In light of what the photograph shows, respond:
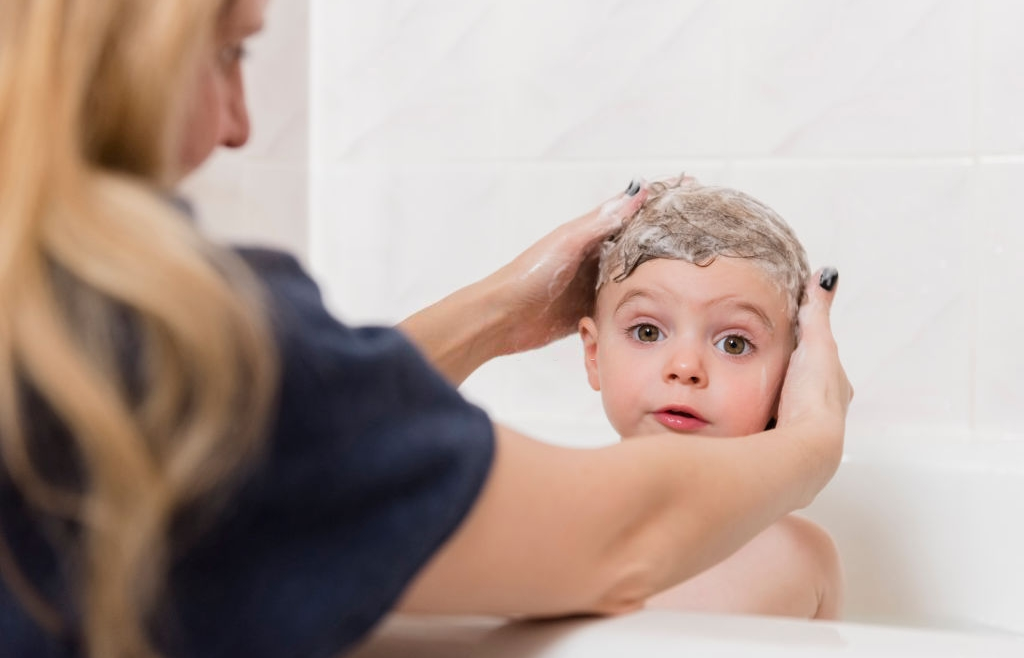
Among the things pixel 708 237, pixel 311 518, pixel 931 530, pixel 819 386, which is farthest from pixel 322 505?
pixel 931 530

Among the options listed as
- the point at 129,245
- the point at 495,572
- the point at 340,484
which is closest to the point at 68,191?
the point at 129,245

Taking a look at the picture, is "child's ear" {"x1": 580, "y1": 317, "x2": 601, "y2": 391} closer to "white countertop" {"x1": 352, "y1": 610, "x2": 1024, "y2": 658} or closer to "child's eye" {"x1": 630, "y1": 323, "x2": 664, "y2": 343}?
"child's eye" {"x1": 630, "y1": 323, "x2": 664, "y2": 343}

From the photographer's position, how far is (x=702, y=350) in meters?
1.21

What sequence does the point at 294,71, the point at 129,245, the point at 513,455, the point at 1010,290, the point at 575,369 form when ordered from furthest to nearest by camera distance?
the point at 294,71, the point at 575,369, the point at 1010,290, the point at 513,455, the point at 129,245

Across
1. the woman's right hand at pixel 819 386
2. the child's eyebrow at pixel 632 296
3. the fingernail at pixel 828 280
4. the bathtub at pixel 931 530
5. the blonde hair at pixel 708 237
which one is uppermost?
the blonde hair at pixel 708 237

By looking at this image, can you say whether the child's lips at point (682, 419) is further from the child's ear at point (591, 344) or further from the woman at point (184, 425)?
the woman at point (184, 425)

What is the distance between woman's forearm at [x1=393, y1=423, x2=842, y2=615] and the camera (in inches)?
26.0

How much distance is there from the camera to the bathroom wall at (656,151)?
169 cm

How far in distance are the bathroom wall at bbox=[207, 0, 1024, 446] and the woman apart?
897 millimetres

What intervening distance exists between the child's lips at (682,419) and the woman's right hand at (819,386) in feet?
0.27

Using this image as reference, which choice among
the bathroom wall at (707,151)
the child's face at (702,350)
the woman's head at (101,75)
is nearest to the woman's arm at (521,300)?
the child's face at (702,350)

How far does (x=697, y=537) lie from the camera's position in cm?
77

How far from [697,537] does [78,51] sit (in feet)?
1.47

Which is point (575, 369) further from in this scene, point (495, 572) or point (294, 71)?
point (495, 572)
